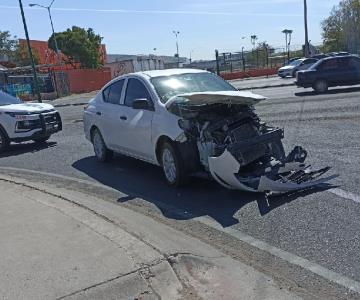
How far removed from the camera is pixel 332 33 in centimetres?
8269

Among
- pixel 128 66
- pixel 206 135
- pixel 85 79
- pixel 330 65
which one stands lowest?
pixel 85 79

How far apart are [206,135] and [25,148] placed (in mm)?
7845

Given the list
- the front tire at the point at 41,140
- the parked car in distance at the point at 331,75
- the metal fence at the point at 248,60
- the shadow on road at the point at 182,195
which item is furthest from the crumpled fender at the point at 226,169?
the metal fence at the point at 248,60

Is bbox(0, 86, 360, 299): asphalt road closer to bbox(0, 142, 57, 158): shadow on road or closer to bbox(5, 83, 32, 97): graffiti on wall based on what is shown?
bbox(0, 142, 57, 158): shadow on road

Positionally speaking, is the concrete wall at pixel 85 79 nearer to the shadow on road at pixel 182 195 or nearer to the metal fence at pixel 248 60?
the metal fence at pixel 248 60

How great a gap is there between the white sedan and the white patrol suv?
506 cm

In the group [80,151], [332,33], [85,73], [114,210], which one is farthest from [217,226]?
[332,33]

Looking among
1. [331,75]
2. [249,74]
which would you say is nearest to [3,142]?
[331,75]

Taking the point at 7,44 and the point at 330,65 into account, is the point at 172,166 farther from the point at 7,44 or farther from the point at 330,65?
the point at 7,44

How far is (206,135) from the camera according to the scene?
7.11 metres

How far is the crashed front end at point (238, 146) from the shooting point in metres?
6.75

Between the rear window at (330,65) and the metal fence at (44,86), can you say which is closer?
the rear window at (330,65)

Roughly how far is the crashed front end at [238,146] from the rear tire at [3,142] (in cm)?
703

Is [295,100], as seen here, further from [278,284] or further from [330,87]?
[278,284]
